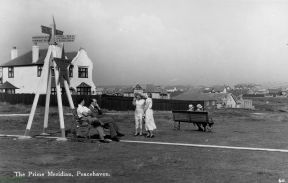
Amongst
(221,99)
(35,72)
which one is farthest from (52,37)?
(221,99)

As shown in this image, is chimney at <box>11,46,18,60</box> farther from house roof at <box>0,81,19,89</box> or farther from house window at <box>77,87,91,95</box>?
house window at <box>77,87,91,95</box>

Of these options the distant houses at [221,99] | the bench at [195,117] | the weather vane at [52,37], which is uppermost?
the weather vane at [52,37]

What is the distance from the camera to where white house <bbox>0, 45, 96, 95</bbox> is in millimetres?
48094

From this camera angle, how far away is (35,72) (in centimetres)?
4778

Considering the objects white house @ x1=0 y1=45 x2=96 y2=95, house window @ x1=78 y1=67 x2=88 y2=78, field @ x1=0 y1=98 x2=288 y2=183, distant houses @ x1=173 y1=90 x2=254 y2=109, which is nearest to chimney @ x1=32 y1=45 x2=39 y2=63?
white house @ x1=0 y1=45 x2=96 y2=95

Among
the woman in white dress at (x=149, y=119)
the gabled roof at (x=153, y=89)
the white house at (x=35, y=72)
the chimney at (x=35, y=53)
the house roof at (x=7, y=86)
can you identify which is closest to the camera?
the woman in white dress at (x=149, y=119)

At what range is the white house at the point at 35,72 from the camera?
48094 mm

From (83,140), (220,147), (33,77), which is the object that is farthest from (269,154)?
(33,77)

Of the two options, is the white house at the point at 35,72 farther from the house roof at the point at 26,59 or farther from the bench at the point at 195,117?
the bench at the point at 195,117

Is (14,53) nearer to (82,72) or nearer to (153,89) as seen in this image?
(82,72)

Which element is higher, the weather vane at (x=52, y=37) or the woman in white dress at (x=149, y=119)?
the weather vane at (x=52, y=37)

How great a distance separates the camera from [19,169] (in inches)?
292

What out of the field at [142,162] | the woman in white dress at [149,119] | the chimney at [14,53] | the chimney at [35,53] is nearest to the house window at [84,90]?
the chimney at [35,53]

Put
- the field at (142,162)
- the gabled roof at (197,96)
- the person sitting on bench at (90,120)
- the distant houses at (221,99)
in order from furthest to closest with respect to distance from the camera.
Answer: the gabled roof at (197,96), the distant houses at (221,99), the person sitting on bench at (90,120), the field at (142,162)
